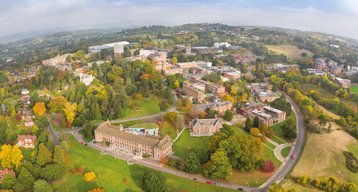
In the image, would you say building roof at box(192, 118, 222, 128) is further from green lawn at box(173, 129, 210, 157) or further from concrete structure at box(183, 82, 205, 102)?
concrete structure at box(183, 82, 205, 102)

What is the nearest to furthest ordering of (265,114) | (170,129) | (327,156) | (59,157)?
(59,157) → (327,156) → (170,129) → (265,114)

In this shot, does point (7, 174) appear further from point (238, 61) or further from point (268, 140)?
point (238, 61)

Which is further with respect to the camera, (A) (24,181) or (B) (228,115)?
(B) (228,115)

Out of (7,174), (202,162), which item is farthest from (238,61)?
(7,174)

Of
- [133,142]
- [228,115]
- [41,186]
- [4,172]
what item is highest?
[228,115]

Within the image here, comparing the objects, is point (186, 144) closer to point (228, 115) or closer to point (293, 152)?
point (228, 115)

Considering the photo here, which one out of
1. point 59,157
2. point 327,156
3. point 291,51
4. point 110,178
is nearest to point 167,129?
point 110,178

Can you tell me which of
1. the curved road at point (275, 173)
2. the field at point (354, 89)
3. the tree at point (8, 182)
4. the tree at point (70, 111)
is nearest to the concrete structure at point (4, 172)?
the tree at point (8, 182)
